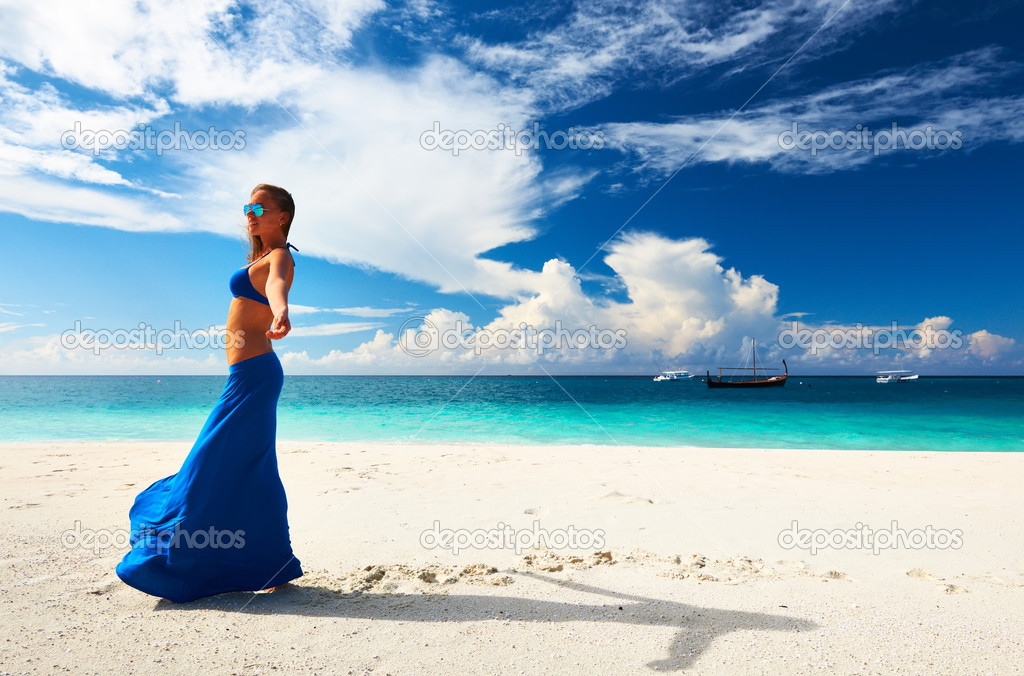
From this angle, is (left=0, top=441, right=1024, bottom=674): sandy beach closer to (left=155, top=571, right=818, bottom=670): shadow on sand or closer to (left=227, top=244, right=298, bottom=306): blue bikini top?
(left=155, top=571, right=818, bottom=670): shadow on sand

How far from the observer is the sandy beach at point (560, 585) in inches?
107

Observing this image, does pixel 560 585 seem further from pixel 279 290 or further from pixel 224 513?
pixel 279 290

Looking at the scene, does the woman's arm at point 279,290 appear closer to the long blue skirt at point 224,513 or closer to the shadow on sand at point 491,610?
the long blue skirt at point 224,513

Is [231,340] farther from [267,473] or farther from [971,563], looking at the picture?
[971,563]

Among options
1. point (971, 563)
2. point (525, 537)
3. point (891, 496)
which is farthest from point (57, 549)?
point (891, 496)

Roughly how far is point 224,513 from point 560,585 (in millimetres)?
2330

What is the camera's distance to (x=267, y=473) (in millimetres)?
3422

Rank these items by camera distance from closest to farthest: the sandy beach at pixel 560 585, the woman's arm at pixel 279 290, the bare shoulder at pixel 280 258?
the sandy beach at pixel 560 585
the woman's arm at pixel 279 290
the bare shoulder at pixel 280 258

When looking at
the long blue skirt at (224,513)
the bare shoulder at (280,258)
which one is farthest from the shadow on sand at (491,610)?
the bare shoulder at (280,258)

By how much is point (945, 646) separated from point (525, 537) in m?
3.18

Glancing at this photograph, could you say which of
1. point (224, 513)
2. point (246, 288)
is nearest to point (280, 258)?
point (246, 288)

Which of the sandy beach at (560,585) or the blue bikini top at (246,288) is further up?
the blue bikini top at (246,288)

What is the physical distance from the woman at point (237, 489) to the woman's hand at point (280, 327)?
0.02 metres

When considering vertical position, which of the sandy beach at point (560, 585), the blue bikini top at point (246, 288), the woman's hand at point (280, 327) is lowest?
the sandy beach at point (560, 585)
